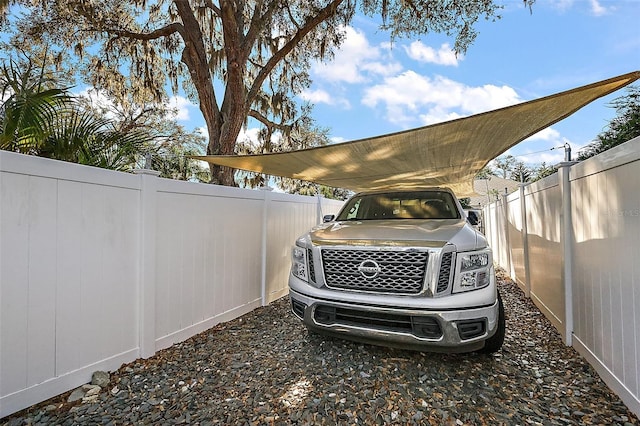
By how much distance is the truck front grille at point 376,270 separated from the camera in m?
2.49

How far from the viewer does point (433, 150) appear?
3.56 meters

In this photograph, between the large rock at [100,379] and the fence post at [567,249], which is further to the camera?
the fence post at [567,249]

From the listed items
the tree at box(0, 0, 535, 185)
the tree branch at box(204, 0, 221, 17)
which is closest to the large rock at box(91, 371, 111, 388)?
the tree at box(0, 0, 535, 185)

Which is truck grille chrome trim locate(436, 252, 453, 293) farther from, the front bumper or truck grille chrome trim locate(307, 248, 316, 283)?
truck grille chrome trim locate(307, 248, 316, 283)

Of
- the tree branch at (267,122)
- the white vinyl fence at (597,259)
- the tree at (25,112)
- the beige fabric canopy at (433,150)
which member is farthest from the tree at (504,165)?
the tree at (25,112)

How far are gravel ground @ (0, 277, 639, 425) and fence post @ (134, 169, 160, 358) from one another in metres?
0.19

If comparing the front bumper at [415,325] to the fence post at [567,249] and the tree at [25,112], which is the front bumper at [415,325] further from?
the tree at [25,112]

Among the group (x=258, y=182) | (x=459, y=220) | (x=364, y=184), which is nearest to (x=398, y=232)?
(x=459, y=220)

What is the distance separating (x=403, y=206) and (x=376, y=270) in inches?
61.6

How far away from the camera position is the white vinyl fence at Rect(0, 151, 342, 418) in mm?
1929

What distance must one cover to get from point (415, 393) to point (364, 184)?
432cm

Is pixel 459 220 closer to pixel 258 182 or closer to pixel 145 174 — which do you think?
pixel 145 174

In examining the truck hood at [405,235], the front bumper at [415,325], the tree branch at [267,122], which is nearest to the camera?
the front bumper at [415,325]

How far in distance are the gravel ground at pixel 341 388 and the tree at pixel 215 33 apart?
4326 mm
